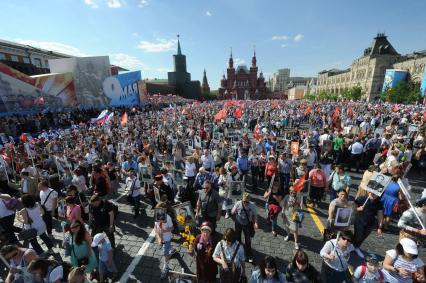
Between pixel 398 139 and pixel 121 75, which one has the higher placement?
pixel 121 75

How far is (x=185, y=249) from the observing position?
5887mm

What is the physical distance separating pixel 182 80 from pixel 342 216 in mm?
92966

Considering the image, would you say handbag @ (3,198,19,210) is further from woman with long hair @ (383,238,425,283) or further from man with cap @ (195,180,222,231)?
woman with long hair @ (383,238,425,283)

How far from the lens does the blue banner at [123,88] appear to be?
1313 inches

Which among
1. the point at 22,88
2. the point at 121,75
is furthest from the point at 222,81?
the point at 22,88

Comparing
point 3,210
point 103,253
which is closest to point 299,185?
point 103,253

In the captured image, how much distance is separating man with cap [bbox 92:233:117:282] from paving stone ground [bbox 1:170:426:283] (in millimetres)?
705

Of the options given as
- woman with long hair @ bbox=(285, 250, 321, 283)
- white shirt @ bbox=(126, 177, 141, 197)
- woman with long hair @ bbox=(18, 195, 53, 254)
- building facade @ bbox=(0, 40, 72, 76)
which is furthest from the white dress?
building facade @ bbox=(0, 40, 72, 76)

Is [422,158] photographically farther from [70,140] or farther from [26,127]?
Result: [26,127]

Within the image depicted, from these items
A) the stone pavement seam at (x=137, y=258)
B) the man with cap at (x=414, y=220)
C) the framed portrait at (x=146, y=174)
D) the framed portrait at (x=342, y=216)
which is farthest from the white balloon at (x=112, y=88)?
the man with cap at (x=414, y=220)

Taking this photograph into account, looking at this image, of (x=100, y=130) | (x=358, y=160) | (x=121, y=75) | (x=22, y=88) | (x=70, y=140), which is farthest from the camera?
(x=121, y=75)

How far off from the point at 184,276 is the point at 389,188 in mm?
5433

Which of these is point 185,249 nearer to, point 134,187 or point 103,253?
point 103,253

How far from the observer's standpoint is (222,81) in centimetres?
10750
